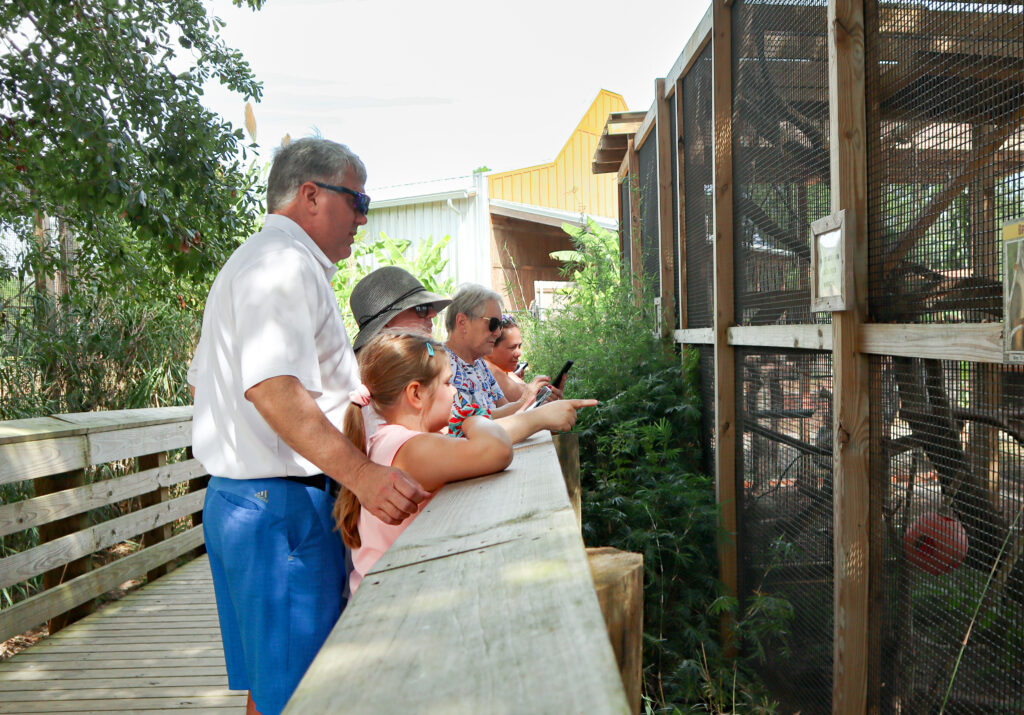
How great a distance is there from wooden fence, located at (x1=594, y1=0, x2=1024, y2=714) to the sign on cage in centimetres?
2

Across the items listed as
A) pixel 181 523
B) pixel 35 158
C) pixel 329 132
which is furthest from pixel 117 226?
pixel 329 132

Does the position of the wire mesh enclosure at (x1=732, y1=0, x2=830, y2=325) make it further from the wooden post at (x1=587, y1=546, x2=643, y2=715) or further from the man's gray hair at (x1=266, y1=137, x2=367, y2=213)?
the wooden post at (x1=587, y1=546, x2=643, y2=715)

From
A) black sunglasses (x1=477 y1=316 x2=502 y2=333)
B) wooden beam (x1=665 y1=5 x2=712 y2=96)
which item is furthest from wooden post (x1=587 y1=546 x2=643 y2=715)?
wooden beam (x1=665 y1=5 x2=712 y2=96)

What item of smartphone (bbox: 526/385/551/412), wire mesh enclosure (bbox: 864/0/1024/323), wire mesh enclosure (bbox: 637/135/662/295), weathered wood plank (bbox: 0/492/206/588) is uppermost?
wire mesh enclosure (bbox: 637/135/662/295)

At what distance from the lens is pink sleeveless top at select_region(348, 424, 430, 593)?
6.72 feet

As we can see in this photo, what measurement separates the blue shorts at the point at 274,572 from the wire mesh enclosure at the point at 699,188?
305cm

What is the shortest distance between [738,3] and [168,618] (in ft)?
14.4

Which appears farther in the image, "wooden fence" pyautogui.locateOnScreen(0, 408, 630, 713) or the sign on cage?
the sign on cage

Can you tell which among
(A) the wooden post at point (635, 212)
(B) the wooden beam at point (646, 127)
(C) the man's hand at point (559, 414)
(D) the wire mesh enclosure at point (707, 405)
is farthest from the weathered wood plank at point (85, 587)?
(B) the wooden beam at point (646, 127)

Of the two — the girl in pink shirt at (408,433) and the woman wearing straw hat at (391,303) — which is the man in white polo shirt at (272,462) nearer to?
the girl in pink shirt at (408,433)

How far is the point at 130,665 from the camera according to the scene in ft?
12.8

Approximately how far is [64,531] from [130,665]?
1038mm

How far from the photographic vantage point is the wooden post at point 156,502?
541 centimetres

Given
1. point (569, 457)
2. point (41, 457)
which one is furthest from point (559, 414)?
point (41, 457)
